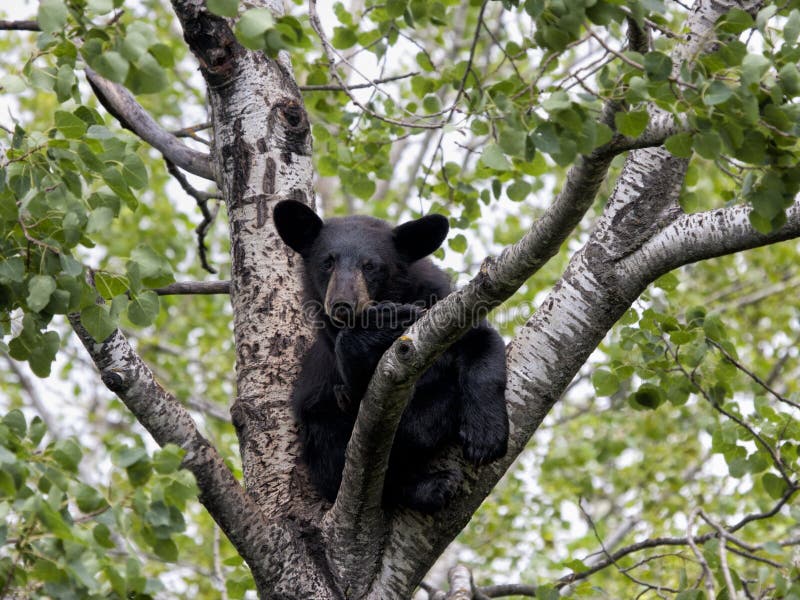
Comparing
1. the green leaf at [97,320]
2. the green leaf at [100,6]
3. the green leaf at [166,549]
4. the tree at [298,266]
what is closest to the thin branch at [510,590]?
the tree at [298,266]

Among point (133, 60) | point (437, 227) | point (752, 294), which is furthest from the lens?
point (752, 294)

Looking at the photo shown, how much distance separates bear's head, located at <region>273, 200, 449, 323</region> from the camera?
553cm

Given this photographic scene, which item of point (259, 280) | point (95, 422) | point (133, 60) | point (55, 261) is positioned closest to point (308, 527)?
point (259, 280)

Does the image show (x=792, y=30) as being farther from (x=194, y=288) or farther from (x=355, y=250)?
(x=194, y=288)

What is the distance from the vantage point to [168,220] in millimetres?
15992

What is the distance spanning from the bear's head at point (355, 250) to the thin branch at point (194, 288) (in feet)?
1.54

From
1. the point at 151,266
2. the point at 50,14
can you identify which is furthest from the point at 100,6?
the point at 151,266

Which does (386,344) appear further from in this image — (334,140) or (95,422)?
(95,422)

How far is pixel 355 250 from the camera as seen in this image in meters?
5.93

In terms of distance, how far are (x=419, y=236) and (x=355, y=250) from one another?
0.47 meters

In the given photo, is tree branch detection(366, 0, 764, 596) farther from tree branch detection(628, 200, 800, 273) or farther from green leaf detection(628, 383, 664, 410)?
green leaf detection(628, 383, 664, 410)

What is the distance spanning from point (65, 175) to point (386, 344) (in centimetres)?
187

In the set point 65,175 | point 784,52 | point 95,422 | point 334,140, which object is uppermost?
point 95,422

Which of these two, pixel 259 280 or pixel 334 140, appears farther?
pixel 334 140
